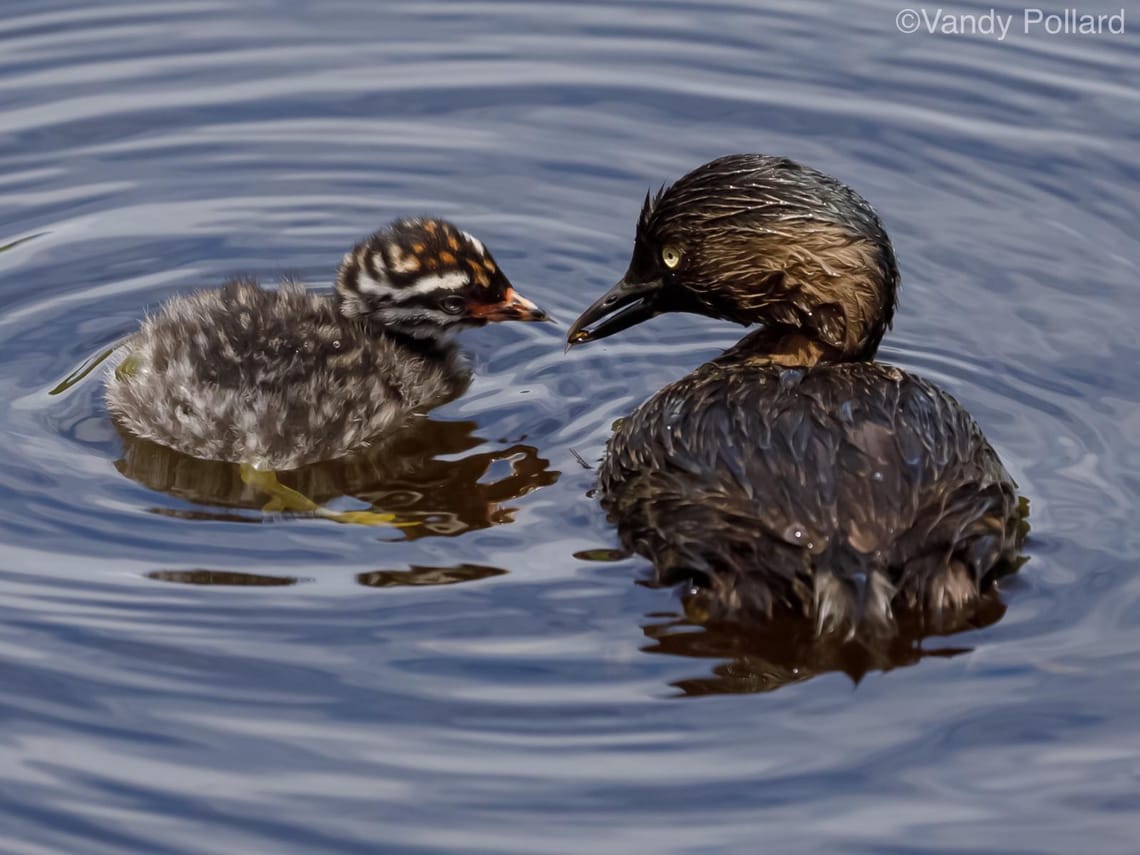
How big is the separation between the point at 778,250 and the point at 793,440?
99cm

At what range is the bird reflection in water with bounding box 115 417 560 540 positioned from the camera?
20.4 ft

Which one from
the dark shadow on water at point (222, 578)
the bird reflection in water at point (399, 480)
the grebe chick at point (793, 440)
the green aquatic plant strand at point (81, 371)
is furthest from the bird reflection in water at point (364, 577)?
the green aquatic plant strand at point (81, 371)

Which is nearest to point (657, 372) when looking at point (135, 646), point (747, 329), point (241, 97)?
point (747, 329)

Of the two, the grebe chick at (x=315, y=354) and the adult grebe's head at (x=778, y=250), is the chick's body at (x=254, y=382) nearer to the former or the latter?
the grebe chick at (x=315, y=354)

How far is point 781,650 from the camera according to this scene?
211 inches

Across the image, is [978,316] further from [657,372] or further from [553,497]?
[553,497]

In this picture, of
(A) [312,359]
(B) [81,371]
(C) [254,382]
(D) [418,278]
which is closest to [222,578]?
(C) [254,382]

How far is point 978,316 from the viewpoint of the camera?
7.53 meters

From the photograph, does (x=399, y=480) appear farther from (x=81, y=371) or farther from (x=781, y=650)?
(x=781, y=650)

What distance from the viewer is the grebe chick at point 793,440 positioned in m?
5.34

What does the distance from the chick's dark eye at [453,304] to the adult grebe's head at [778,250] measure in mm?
746

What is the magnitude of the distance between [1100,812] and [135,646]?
262 centimetres

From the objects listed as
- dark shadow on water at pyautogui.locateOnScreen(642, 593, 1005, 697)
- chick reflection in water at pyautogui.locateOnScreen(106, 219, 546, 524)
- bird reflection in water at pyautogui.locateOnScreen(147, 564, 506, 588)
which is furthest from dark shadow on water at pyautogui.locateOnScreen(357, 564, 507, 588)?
dark shadow on water at pyautogui.locateOnScreen(642, 593, 1005, 697)

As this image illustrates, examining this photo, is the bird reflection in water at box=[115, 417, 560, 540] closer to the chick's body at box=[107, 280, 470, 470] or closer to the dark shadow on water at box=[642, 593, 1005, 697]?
the chick's body at box=[107, 280, 470, 470]
